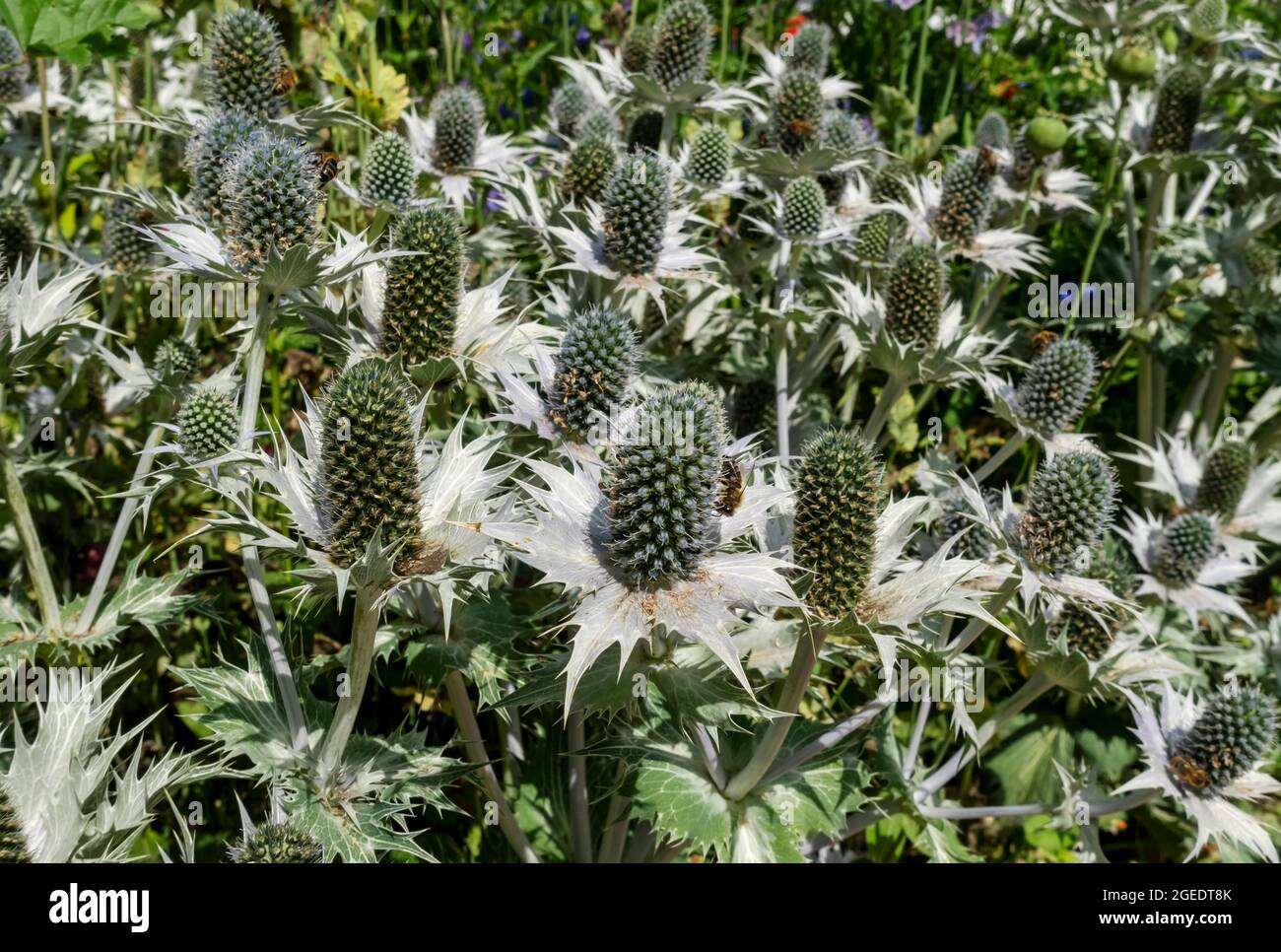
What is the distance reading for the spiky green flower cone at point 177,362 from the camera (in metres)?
2.90

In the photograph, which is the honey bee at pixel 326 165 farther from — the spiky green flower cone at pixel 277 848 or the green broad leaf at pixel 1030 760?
Answer: the green broad leaf at pixel 1030 760

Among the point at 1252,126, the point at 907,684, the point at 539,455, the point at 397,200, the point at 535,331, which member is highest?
the point at 1252,126

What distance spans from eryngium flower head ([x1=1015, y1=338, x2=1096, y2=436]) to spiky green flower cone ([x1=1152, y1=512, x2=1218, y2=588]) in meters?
0.72

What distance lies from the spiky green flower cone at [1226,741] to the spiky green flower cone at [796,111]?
2.24 meters

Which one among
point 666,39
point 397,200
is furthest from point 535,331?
point 666,39

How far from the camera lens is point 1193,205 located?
482 cm

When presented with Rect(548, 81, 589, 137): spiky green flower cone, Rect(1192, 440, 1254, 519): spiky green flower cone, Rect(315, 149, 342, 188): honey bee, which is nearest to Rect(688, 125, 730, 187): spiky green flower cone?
Rect(548, 81, 589, 137): spiky green flower cone

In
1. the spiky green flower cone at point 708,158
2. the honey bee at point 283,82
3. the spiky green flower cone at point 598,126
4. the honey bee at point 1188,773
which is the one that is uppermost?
the honey bee at point 283,82

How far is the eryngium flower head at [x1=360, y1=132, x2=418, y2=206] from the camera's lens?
126 inches

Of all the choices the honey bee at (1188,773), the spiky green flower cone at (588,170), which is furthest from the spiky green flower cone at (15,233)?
the honey bee at (1188,773)

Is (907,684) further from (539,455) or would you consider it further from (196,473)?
(196,473)

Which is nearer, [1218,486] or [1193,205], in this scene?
[1218,486]

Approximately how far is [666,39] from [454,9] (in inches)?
78.5

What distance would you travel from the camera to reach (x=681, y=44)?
3.87 m
